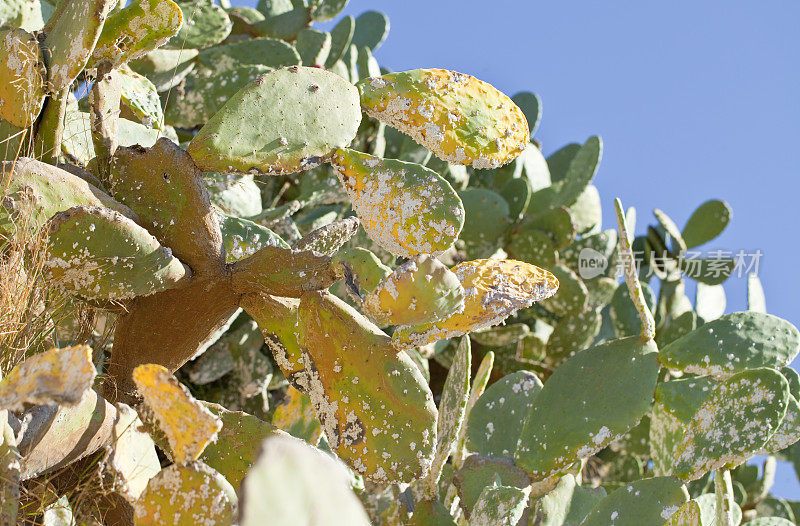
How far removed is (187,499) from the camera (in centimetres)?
84

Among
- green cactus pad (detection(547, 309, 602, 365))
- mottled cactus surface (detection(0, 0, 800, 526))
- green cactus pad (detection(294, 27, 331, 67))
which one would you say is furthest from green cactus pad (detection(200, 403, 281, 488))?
green cactus pad (detection(547, 309, 602, 365))

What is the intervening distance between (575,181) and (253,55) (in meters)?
1.09

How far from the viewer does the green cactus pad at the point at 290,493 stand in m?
0.53

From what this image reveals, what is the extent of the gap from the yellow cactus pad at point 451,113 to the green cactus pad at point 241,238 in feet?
0.94

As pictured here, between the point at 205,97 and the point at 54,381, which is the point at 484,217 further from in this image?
the point at 54,381

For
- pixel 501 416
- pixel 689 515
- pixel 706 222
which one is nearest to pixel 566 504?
pixel 501 416

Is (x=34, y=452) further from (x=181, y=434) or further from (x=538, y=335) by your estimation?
(x=538, y=335)

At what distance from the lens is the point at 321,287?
1069mm

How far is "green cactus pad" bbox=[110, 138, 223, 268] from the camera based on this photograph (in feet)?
3.48

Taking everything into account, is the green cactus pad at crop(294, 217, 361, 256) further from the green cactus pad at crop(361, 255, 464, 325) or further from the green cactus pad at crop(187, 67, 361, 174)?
the green cactus pad at crop(361, 255, 464, 325)

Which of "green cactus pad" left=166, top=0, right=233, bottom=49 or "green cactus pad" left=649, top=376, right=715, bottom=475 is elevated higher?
"green cactus pad" left=166, top=0, right=233, bottom=49

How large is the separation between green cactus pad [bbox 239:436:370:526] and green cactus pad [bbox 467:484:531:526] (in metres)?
0.75

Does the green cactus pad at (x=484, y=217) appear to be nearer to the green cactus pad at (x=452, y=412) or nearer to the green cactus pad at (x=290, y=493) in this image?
the green cactus pad at (x=452, y=412)

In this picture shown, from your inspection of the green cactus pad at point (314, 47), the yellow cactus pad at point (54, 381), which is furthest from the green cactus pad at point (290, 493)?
the green cactus pad at point (314, 47)
